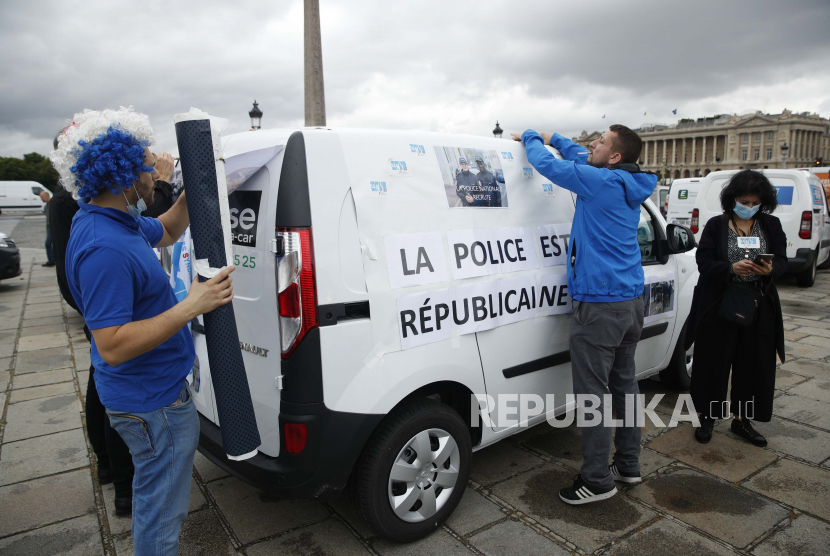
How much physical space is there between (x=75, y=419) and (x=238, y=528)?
2.24 m

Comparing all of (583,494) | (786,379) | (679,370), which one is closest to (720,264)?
(679,370)

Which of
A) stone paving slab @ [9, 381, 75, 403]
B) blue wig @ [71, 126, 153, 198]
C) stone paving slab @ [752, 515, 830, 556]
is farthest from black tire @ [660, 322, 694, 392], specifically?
stone paving slab @ [9, 381, 75, 403]

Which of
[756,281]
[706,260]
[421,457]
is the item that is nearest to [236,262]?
[421,457]

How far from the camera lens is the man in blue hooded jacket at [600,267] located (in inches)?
114

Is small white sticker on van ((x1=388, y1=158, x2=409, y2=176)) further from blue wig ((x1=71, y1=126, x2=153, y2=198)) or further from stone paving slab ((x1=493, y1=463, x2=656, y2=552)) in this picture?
stone paving slab ((x1=493, y1=463, x2=656, y2=552))

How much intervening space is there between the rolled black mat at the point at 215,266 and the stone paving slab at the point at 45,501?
1.79m

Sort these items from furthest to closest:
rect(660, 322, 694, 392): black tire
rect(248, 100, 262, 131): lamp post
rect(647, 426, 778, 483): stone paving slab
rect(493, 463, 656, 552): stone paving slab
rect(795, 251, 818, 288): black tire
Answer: rect(248, 100, 262, 131): lamp post, rect(795, 251, 818, 288): black tire, rect(660, 322, 694, 392): black tire, rect(647, 426, 778, 483): stone paving slab, rect(493, 463, 656, 552): stone paving slab

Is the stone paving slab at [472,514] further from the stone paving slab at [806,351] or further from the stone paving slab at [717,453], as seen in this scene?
the stone paving slab at [806,351]

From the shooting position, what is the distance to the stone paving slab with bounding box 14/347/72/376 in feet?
18.1

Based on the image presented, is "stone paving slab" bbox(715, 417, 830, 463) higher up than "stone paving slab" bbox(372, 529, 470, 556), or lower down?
lower down

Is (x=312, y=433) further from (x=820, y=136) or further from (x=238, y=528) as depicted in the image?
(x=820, y=136)

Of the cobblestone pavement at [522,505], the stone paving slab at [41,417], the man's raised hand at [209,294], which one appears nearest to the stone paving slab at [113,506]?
the cobblestone pavement at [522,505]

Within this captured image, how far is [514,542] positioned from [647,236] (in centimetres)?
235

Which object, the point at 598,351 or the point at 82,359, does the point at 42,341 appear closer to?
the point at 82,359
